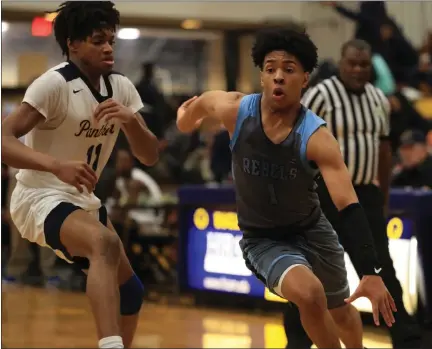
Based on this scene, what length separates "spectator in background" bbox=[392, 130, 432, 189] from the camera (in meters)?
8.95

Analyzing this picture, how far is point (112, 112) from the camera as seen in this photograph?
471 cm

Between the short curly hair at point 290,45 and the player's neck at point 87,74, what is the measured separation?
854 mm

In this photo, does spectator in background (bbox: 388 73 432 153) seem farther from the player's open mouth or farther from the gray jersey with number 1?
the player's open mouth

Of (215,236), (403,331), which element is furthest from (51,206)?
(215,236)

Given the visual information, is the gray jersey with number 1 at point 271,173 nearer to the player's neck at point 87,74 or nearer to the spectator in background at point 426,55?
the player's neck at point 87,74

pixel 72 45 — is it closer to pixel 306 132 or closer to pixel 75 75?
pixel 75 75

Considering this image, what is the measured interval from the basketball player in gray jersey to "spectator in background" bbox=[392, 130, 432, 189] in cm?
433

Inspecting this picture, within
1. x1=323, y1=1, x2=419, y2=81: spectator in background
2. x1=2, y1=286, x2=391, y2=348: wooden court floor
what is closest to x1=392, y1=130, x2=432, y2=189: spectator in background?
x1=323, y1=1, x2=419, y2=81: spectator in background

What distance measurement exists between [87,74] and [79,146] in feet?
1.18

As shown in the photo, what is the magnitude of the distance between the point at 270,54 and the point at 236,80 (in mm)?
10464

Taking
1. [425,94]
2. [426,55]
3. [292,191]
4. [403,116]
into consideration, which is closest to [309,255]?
[292,191]

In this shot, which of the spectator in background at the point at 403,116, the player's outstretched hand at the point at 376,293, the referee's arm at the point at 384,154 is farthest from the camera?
the spectator in background at the point at 403,116

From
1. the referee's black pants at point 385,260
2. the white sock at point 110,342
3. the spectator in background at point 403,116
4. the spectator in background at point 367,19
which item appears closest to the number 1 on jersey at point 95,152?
the white sock at point 110,342

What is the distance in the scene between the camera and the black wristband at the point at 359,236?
4.17 metres
